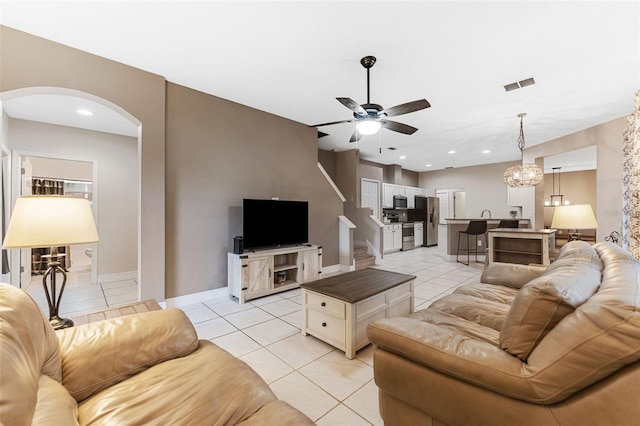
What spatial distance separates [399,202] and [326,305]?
6.71m

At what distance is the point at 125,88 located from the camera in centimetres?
295

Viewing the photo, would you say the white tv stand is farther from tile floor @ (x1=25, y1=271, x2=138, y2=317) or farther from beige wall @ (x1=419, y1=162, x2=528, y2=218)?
beige wall @ (x1=419, y1=162, x2=528, y2=218)

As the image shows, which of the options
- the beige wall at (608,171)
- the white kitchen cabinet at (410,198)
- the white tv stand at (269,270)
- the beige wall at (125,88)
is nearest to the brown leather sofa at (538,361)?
the white tv stand at (269,270)

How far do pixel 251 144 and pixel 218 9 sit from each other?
2.08m

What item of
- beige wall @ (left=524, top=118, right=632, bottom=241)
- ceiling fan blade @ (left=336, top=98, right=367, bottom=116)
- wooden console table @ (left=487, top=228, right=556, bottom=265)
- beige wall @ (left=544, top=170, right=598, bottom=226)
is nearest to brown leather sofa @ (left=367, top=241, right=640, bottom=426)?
ceiling fan blade @ (left=336, top=98, right=367, bottom=116)

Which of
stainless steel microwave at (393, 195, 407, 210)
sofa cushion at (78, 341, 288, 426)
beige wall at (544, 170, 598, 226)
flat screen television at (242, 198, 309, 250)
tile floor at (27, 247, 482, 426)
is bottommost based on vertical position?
tile floor at (27, 247, 482, 426)

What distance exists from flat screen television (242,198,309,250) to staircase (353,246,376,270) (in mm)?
1892

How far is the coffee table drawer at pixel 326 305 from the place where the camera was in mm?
2266

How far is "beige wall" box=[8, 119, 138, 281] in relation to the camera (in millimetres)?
4277

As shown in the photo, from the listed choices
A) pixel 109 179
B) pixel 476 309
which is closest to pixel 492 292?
pixel 476 309

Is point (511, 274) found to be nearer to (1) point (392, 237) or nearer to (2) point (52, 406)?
(2) point (52, 406)

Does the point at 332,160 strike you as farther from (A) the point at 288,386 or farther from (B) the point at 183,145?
(A) the point at 288,386

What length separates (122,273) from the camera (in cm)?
488

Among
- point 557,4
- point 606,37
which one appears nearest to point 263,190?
point 557,4
